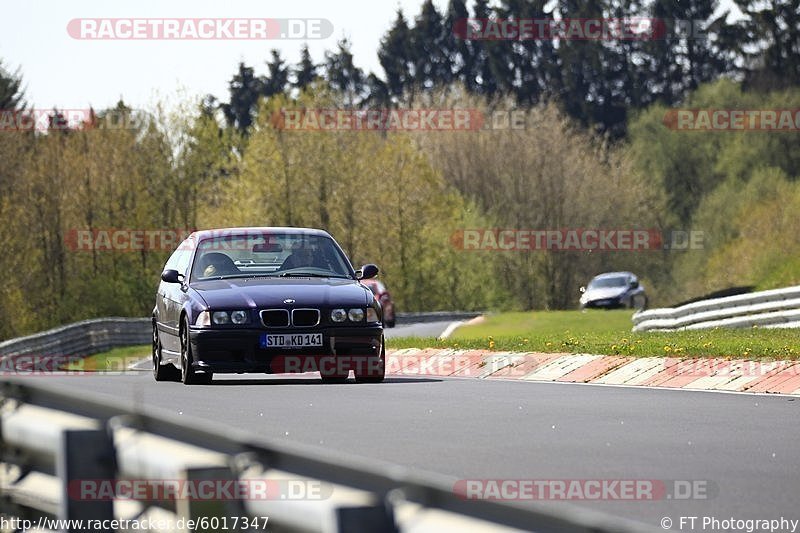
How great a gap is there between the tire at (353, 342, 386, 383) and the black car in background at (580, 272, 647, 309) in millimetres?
37290

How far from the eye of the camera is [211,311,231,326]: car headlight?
18141 millimetres

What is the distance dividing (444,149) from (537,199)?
6854 mm

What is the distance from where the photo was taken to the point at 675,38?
108 m

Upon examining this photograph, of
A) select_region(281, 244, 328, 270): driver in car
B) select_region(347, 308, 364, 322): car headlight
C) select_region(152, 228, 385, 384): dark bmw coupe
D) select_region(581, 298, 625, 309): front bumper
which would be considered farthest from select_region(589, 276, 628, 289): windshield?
select_region(347, 308, 364, 322): car headlight

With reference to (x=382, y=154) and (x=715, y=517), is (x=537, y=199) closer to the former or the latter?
(x=382, y=154)

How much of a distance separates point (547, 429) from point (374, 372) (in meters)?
6.11

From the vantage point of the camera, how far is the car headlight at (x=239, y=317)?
1812 cm

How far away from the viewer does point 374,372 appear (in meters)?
19.0

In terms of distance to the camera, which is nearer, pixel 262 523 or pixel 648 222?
pixel 262 523

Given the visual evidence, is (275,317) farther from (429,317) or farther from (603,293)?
(429,317)

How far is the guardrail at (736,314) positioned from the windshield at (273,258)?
1082cm

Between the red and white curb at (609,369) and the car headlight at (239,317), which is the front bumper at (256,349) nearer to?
the car headlight at (239,317)

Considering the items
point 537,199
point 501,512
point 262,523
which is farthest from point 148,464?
point 537,199

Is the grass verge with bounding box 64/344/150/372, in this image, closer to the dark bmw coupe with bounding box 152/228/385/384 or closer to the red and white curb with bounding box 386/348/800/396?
the red and white curb with bounding box 386/348/800/396
